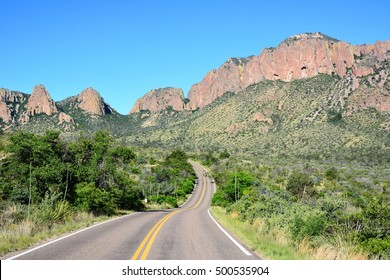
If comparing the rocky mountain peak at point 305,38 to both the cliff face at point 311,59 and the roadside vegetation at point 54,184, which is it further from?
the roadside vegetation at point 54,184

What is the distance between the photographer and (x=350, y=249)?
10.4 m

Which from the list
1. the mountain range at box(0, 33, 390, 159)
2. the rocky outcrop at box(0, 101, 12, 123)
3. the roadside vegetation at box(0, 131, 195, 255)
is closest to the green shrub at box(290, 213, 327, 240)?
the roadside vegetation at box(0, 131, 195, 255)

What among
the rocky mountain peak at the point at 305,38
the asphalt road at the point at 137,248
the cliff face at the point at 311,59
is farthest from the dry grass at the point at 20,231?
the rocky mountain peak at the point at 305,38

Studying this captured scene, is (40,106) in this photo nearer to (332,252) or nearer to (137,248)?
(137,248)

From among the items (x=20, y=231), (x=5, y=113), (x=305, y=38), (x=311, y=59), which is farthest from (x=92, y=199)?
(x=5, y=113)

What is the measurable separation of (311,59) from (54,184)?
6115 inches

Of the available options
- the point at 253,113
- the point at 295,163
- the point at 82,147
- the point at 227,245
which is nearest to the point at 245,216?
the point at 227,245

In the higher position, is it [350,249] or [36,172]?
[36,172]

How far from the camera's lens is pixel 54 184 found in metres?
20.8

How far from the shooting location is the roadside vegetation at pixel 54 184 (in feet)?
46.6

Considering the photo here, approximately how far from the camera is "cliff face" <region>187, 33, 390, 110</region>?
14750 centimetres

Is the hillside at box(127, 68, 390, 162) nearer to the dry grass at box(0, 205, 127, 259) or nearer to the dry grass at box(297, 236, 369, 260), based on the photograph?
the dry grass at box(297, 236, 369, 260)
